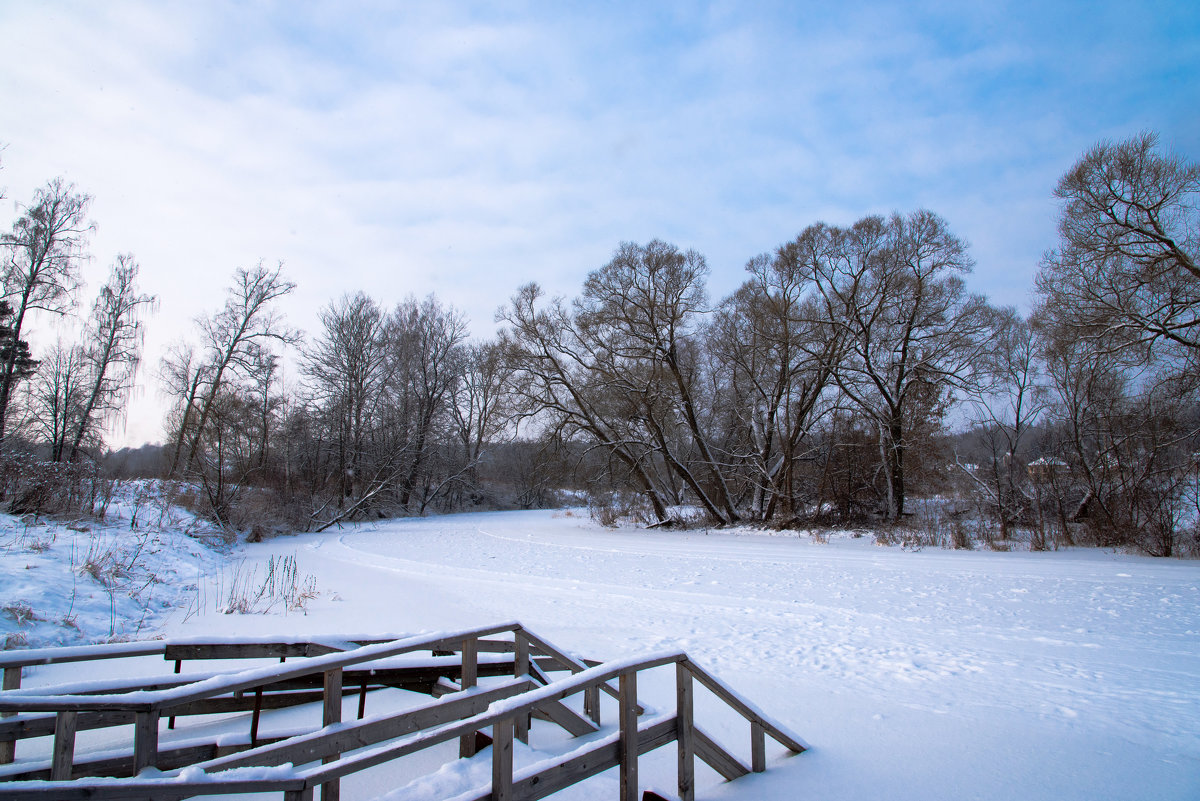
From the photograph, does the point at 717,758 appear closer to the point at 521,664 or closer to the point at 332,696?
the point at 521,664

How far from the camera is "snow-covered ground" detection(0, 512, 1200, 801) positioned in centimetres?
432

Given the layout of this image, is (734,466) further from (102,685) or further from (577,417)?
(102,685)

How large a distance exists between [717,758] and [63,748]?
3695 mm

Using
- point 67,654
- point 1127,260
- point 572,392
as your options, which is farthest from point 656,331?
point 67,654

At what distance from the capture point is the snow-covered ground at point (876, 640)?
4.32 meters

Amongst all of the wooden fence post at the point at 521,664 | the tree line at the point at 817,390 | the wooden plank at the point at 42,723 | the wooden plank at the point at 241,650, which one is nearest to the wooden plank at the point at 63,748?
the wooden plank at the point at 42,723

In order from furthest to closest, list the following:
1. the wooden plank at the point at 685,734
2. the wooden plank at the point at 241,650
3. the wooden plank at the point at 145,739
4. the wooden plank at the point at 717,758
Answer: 1. the wooden plank at the point at 241,650
2. the wooden plank at the point at 717,758
3. the wooden plank at the point at 685,734
4. the wooden plank at the point at 145,739

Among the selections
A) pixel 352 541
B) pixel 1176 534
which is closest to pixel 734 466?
pixel 1176 534

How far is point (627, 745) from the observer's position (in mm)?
3561

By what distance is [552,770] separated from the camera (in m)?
3.23

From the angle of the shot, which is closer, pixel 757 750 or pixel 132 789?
pixel 132 789

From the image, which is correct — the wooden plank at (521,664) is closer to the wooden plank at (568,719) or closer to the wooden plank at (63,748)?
the wooden plank at (568,719)

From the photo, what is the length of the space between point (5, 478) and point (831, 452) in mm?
24397

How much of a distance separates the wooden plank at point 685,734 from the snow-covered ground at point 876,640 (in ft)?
1.07
